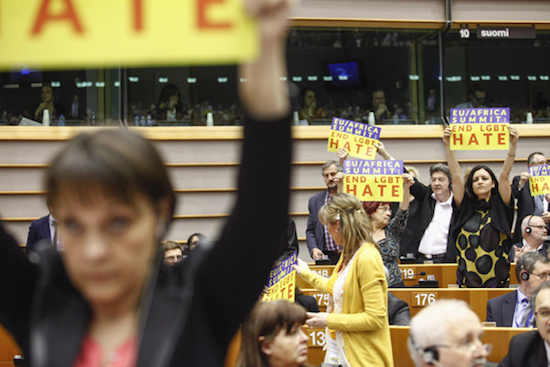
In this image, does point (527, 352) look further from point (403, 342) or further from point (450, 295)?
point (450, 295)

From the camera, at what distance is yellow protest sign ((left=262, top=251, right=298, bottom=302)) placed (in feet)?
11.1

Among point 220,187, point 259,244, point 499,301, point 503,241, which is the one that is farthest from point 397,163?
point 259,244

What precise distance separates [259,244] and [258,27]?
28 cm

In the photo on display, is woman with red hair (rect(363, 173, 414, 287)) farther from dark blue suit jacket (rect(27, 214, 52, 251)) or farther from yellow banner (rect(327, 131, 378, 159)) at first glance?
dark blue suit jacket (rect(27, 214, 52, 251))

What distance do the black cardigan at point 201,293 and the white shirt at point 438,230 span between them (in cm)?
568

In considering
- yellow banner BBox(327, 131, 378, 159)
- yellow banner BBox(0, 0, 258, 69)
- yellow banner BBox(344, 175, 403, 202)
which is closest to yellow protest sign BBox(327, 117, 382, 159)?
yellow banner BBox(327, 131, 378, 159)

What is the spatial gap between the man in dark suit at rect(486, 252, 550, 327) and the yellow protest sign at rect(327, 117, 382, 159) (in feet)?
9.48

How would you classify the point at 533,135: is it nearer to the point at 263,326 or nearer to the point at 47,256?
the point at 263,326

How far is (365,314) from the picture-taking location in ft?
10.0

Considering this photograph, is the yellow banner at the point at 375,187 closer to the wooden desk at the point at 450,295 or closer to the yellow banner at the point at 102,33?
the wooden desk at the point at 450,295

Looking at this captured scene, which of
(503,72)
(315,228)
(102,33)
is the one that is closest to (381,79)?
(503,72)

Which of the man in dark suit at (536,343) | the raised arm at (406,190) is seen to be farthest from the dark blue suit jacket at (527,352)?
the raised arm at (406,190)

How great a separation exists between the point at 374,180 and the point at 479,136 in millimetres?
1257

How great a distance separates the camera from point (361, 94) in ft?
31.1
